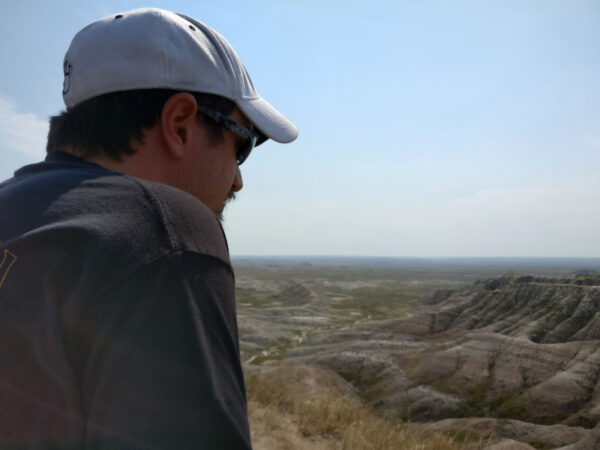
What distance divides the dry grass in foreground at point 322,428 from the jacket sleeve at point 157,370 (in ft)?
19.7

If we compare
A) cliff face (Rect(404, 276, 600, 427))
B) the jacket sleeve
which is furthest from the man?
cliff face (Rect(404, 276, 600, 427))

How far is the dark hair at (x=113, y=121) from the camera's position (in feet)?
5.01

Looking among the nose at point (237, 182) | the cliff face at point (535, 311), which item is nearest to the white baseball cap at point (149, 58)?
the nose at point (237, 182)

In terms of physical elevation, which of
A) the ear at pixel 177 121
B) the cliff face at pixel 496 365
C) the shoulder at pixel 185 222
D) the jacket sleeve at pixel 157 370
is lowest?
the cliff face at pixel 496 365

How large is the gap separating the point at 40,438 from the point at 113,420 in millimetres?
208

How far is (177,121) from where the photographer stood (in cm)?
152

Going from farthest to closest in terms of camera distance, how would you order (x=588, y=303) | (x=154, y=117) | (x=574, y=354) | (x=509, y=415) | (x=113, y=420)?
(x=588, y=303) < (x=574, y=354) < (x=509, y=415) < (x=154, y=117) < (x=113, y=420)

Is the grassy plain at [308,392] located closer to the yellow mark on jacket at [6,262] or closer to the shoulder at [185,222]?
the shoulder at [185,222]

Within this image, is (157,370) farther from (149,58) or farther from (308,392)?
(308,392)

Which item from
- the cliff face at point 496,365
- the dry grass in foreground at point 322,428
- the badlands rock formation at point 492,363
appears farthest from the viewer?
the cliff face at point 496,365

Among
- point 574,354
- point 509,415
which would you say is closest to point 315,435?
point 509,415

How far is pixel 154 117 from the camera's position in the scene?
5.03 ft

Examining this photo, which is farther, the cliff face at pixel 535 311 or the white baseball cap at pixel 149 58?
the cliff face at pixel 535 311

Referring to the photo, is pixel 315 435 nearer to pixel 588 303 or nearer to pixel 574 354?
pixel 574 354
